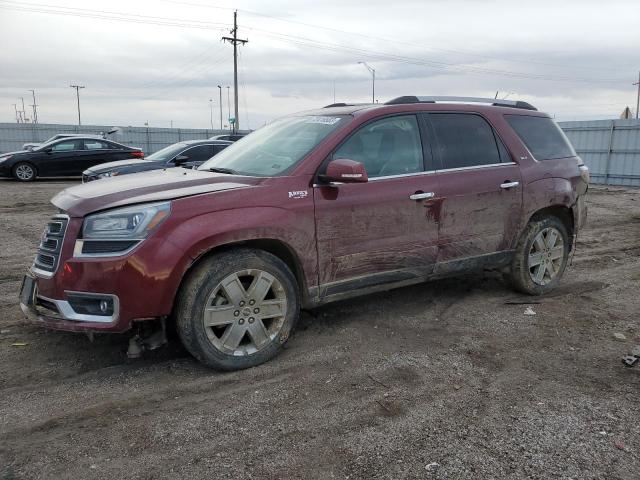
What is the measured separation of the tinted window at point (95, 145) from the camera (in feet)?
58.4

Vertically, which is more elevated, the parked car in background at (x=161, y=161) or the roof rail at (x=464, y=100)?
the roof rail at (x=464, y=100)

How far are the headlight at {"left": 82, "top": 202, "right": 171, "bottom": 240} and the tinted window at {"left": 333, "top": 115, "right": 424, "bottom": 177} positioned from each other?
1448 mm

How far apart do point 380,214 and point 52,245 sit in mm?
2349

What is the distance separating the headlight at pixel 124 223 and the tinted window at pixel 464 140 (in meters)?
2.50

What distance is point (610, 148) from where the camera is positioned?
65.7 ft

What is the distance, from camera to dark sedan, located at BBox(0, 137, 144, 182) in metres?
A: 17.5

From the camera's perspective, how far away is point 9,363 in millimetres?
3863

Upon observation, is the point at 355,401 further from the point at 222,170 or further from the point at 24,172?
the point at 24,172

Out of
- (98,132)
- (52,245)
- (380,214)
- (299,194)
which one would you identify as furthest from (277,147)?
(98,132)

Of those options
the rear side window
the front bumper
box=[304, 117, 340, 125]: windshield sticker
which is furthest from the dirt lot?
box=[304, 117, 340, 125]: windshield sticker

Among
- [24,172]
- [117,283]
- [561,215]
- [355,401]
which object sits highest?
[561,215]

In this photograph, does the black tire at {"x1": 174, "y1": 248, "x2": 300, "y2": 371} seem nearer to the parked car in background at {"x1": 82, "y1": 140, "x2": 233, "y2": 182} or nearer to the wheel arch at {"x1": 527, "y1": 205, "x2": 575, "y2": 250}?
the wheel arch at {"x1": 527, "y1": 205, "x2": 575, "y2": 250}

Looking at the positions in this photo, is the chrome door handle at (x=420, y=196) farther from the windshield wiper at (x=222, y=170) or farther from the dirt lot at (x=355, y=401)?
the windshield wiper at (x=222, y=170)

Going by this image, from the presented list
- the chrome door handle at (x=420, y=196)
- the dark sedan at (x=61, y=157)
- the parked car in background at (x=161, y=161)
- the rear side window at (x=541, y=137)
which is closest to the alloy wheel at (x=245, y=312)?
the chrome door handle at (x=420, y=196)
